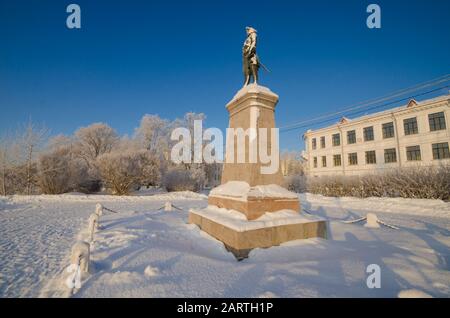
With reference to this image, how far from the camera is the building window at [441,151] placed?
19.7 meters

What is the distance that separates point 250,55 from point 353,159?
87.1ft

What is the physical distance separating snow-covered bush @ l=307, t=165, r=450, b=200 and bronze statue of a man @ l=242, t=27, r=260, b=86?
13.6 metres

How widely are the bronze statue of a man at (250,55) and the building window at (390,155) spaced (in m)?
25.3

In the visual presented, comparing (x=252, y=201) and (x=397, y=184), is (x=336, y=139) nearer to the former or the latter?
(x=397, y=184)

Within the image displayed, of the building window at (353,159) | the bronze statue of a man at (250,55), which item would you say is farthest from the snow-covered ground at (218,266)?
the building window at (353,159)

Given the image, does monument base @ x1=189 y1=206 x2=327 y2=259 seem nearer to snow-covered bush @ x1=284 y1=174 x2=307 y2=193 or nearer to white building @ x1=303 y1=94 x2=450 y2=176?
snow-covered bush @ x1=284 y1=174 x2=307 y2=193

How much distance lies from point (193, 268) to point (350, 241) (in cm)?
357

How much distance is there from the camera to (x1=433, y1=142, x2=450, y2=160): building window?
774 inches

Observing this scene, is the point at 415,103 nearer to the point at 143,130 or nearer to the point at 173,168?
the point at 173,168

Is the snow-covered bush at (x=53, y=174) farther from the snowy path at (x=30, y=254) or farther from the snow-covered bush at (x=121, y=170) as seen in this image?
the snowy path at (x=30, y=254)

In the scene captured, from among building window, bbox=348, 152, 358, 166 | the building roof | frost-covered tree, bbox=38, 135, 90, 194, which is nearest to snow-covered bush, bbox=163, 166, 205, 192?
frost-covered tree, bbox=38, 135, 90, 194

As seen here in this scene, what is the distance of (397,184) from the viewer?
1391cm

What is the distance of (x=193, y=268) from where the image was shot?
9.97ft
